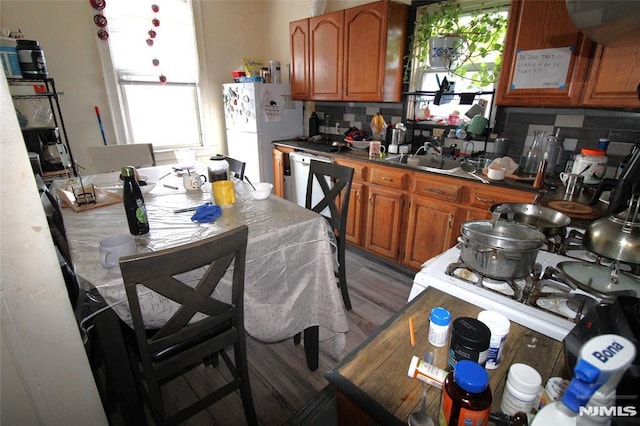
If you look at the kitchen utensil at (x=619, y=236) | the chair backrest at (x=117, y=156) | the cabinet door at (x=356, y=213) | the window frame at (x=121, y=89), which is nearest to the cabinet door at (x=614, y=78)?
the kitchen utensil at (x=619, y=236)

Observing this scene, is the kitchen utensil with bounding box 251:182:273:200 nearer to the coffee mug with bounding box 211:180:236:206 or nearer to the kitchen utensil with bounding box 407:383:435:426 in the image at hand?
the coffee mug with bounding box 211:180:236:206

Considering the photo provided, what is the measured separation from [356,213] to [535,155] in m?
1.37

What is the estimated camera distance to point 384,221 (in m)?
2.59

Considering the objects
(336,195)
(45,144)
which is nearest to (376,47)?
(336,195)

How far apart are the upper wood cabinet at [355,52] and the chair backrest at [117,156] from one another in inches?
68.2

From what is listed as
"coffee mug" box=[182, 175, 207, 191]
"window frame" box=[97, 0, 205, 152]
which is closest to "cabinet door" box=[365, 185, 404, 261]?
"coffee mug" box=[182, 175, 207, 191]

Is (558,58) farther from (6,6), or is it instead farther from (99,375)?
(6,6)

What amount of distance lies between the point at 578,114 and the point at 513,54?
602mm

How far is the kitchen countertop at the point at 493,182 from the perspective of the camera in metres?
1.45

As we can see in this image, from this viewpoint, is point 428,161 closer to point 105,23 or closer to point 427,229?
point 427,229

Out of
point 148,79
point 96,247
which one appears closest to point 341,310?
point 96,247

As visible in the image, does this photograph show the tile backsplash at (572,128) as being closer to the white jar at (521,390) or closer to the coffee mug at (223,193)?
the coffee mug at (223,193)

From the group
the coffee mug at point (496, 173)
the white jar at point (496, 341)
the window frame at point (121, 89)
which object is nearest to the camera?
the white jar at point (496, 341)

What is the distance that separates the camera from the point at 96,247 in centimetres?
123
